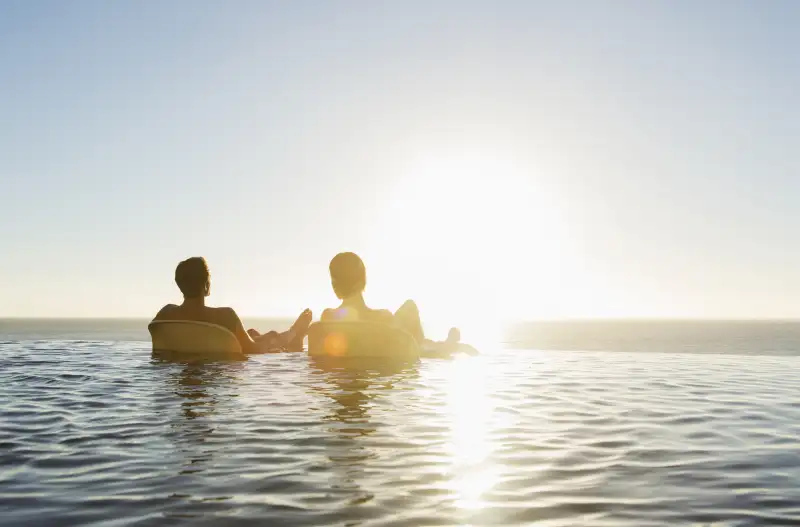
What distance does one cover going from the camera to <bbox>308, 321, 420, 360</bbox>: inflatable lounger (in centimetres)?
1352

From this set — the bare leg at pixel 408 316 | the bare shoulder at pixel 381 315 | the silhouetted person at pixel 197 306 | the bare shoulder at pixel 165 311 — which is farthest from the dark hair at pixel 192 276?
the bare leg at pixel 408 316

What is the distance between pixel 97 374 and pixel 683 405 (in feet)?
33.9

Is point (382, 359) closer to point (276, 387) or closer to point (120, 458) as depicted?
point (276, 387)

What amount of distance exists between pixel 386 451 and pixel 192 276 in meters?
9.16

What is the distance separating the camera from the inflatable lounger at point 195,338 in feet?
44.7

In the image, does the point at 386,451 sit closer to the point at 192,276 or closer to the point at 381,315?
the point at 381,315

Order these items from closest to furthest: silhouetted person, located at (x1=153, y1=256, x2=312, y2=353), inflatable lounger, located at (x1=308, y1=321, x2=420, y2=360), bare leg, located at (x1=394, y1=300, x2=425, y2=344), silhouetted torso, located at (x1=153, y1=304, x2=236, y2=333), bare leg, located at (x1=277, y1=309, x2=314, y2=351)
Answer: inflatable lounger, located at (x1=308, y1=321, x2=420, y2=360) → silhouetted person, located at (x1=153, y1=256, x2=312, y2=353) → silhouetted torso, located at (x1=153, y1=304, x2=236, y2=333) → bare leg, located at (x1=394, y1=300, x2=425, y2=344) → bare leg, located at (x1=277, y1=309, x2=314, y2=351)

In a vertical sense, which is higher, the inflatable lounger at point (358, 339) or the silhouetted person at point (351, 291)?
the silhouetted person at point (351, 291)

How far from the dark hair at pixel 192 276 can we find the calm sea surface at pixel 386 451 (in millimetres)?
2517

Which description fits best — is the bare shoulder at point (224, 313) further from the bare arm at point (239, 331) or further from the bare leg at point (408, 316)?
the bare leg at point (408, 316)

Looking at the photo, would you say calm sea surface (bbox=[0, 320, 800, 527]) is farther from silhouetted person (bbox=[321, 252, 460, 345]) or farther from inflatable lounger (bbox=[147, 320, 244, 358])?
silhouetted person (bbox=[321, 252, 460, 345])

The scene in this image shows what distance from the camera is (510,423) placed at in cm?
747

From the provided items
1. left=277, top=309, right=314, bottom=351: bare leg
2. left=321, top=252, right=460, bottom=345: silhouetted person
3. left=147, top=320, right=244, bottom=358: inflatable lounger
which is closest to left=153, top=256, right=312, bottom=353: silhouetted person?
left=147, top=320, right=244, bottom=358: inflatable lounger

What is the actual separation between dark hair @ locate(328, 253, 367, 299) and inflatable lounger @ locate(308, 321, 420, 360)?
2.40 ft
